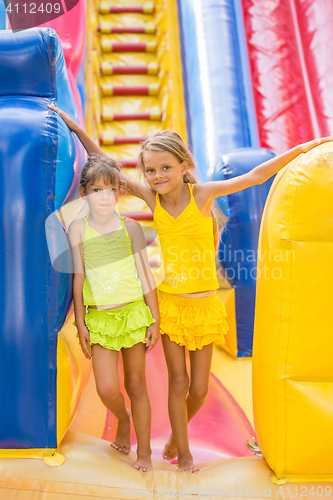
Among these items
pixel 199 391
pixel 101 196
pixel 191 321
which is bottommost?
pixel 199 391

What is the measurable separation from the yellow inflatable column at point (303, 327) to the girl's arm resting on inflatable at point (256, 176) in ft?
0.37

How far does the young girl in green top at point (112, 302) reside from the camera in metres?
1.08

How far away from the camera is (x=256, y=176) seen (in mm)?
1174

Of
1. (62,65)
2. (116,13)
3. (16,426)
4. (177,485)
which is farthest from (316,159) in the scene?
(116,13)

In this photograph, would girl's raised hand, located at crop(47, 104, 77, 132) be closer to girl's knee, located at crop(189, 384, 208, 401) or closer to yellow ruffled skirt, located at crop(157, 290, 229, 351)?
yellow ruffled skirt, located at crop(157, 290, 229, 351)

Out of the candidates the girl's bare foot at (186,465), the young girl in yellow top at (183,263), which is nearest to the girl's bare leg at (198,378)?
the young girl in yellow top at (183,263)

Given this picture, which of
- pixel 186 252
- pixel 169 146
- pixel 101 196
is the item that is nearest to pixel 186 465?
pixel 186 252

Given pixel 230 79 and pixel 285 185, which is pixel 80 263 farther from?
pixel 230 79

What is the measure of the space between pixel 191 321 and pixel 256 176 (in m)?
0.44

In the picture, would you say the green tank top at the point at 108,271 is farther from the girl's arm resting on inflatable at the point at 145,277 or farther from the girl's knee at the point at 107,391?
the girl's knee at the point at 107,391

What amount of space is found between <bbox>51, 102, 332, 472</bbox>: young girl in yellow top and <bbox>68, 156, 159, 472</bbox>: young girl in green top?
0.26 feet

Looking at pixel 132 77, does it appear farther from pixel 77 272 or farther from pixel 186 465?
pixel 186 465

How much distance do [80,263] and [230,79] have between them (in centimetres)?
190

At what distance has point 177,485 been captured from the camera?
100 centimetres
